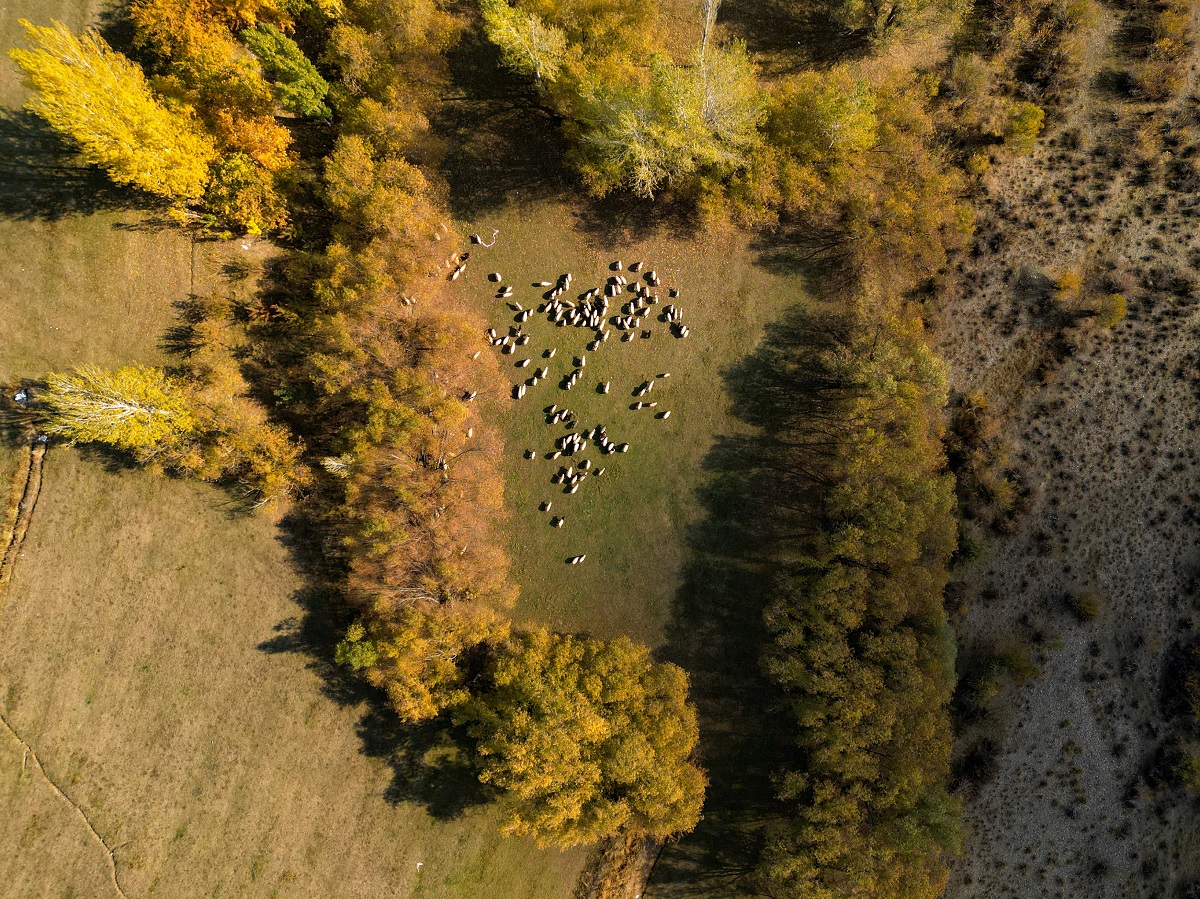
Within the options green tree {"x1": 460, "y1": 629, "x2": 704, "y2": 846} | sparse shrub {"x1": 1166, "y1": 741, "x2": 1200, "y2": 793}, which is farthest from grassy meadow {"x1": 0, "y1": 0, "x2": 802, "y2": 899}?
sparse shrub {"x1": 1166, "y1": 741, "x2": 1200, "y2": 793}

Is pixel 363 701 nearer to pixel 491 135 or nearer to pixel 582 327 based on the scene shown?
pixel 582 327

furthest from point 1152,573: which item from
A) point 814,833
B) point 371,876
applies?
point 371,876

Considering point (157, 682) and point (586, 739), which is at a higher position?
point (586, 739)

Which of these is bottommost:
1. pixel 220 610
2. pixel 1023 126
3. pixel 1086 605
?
pixel 220 610

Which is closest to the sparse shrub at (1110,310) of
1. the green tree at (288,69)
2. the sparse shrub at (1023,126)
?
the sparse shrub at (1023,126)

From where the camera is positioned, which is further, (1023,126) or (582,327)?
(582,327)

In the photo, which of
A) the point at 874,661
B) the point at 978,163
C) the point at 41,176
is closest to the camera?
the point at 874,661

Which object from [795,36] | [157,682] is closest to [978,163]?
[795,36]

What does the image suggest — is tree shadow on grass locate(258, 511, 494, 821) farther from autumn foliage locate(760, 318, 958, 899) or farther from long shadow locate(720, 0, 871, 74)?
long shadow locate(720, 0, 871, 74)
